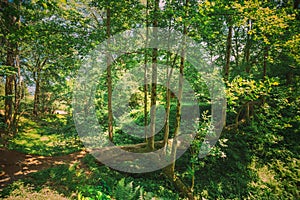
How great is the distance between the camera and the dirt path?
6.28m

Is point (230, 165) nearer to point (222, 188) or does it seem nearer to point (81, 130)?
point (222, 188)

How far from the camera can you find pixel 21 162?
730 centimetres

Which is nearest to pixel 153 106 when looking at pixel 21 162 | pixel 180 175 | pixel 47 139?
pixel 180 175

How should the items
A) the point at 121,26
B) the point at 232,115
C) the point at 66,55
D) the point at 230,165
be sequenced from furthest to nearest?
1. the point at 232,115
2. the point at 230,165
3. the point at 121,26
4. the point at 66,55

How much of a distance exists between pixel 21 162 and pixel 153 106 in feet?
18.3

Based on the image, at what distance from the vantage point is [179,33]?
8086 millimetres

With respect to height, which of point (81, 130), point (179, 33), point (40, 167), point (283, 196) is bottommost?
point (283, 196)

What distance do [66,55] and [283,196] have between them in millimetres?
10789

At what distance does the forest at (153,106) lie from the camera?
5.87 m

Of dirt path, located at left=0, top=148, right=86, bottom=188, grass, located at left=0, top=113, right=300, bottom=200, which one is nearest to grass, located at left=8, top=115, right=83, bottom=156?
grass, located at left=0, top=113, right=300, bottom=200

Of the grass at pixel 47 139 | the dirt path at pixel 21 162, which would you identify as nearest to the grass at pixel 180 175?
the grass at pixel 47 139


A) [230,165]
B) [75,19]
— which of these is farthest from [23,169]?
[230,165]

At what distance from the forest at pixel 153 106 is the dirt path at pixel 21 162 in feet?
0.12

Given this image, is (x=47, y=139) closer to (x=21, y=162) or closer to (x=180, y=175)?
(x=21, y=162)
